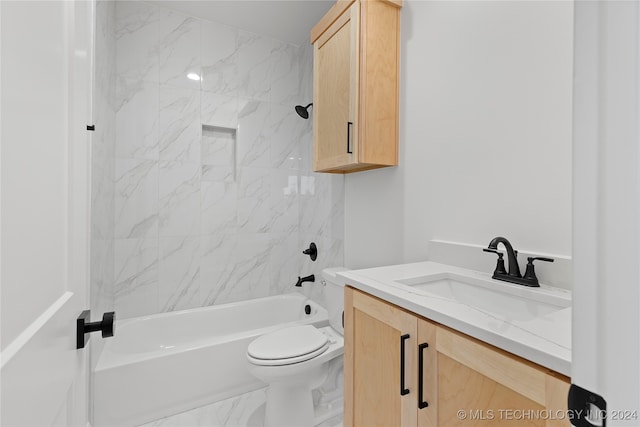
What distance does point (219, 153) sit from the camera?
256cm

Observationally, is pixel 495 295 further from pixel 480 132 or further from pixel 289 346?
pixel 289 346

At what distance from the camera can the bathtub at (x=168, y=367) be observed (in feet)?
5.34

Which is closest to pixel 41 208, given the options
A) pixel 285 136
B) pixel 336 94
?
pixel 336 94

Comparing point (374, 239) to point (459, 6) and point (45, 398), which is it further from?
point (45, 398)

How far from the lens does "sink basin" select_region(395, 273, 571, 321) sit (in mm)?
926

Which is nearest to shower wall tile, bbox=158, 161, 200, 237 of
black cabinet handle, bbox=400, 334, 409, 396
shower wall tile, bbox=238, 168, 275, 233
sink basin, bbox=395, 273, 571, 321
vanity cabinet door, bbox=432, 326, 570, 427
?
shower wall tile, bbox=238, 168, 275, 233

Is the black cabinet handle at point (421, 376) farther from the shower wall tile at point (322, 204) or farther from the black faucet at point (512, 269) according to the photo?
the shower wall tile at point (322, 204)

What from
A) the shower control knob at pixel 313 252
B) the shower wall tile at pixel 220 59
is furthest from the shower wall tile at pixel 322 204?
the shower wall tile at pixel 220 59

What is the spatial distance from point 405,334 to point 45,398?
0.76m

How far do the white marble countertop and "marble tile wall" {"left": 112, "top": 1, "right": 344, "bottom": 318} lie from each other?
123 cm

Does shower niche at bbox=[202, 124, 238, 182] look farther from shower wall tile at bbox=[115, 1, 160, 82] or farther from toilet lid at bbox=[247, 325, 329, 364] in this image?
toilet lid at bbox=[247, 325, 329, 364]

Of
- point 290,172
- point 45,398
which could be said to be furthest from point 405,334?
point 290,172

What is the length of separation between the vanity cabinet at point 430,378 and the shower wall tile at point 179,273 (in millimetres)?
1702

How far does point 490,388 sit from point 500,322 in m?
0.14
